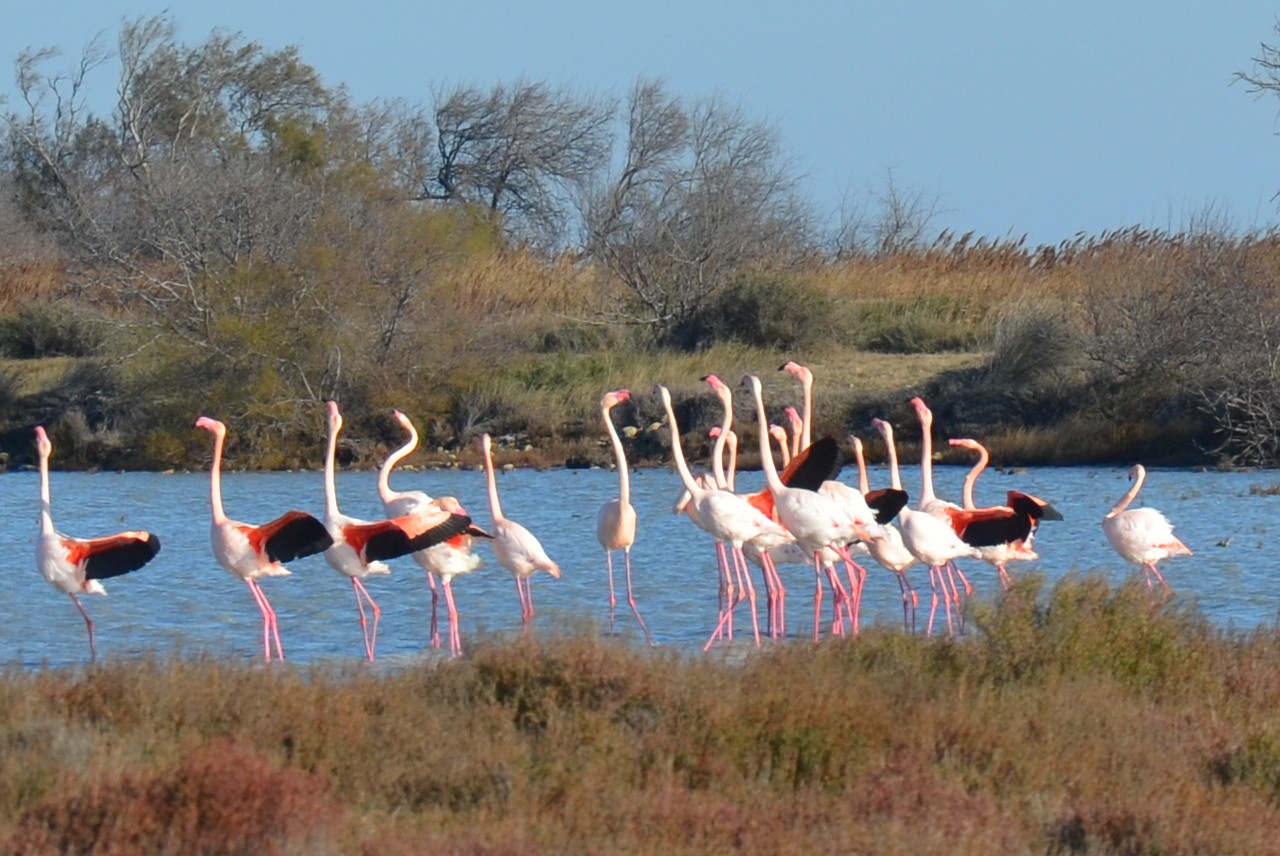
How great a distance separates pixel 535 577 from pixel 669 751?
333 inches

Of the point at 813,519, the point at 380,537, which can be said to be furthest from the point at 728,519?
the point at 380,537

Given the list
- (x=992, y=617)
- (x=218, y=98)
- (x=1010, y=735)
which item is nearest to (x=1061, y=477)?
(x=992, y=617)

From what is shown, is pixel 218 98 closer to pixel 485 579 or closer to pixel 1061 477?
pixel 1061 477

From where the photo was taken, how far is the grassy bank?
5410mm

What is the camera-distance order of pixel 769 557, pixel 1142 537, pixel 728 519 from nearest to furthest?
pixel 728 519 → pixel 1142 537 → pixel 769 557

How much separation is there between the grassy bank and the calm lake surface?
2.36 feet

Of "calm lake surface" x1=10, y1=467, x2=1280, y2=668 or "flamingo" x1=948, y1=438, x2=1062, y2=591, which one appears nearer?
"flamingo" x1=948, y1=438, x2=1062, y2=591

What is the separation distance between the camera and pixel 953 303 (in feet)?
102

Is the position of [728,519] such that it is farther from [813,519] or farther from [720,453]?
[720,453]

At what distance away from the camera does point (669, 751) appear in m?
6.45

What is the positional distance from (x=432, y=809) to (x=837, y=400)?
2057 centimetres

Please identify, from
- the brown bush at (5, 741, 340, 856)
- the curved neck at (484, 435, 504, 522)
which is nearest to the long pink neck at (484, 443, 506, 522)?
the curved neck at (484, 435, 504, 522)

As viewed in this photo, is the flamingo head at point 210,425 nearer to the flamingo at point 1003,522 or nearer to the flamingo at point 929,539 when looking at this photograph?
the flamingo at point 929,539

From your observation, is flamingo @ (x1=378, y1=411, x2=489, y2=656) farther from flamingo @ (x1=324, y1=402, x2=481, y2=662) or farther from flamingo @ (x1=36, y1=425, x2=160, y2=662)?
flamingo @ (x1=36, y1=425, x2=160, y2=662)
